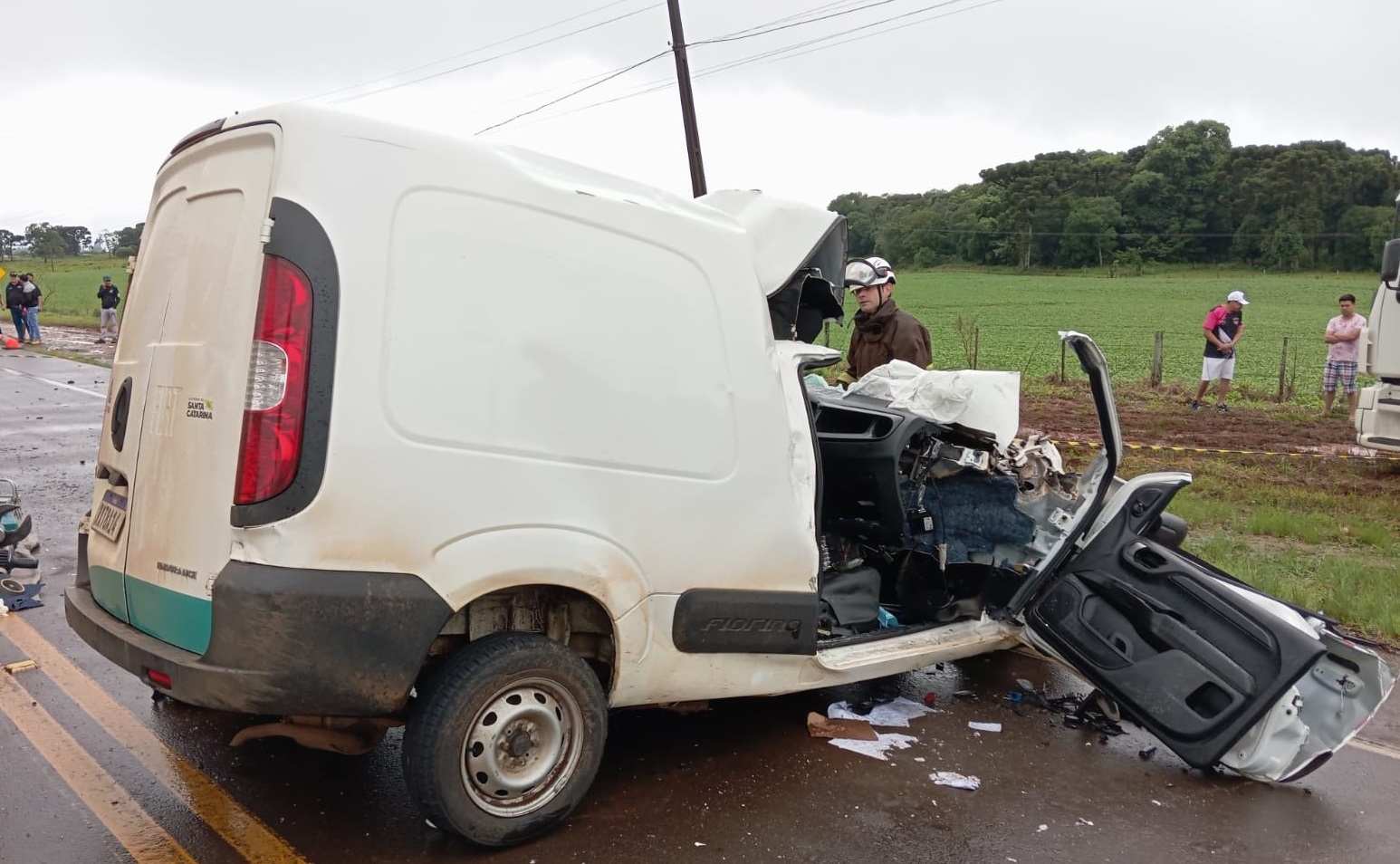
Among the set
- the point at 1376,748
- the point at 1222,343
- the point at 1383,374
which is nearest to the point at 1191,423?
the point at 1222,343

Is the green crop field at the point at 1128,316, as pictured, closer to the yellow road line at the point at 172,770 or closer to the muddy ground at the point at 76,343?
the yellow road line at the point at 172,770

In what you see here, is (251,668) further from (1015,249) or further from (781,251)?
(1015,249)

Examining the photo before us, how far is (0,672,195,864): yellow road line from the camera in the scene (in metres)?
3.06

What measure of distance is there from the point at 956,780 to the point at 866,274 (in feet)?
10.7

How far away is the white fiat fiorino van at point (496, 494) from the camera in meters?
2.71

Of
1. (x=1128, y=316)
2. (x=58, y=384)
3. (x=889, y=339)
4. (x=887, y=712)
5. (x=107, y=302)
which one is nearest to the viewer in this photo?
(x=887, y=712)

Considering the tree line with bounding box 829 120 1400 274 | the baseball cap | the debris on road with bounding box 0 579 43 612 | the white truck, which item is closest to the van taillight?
the debris on road with bounding box 0 579 43 612

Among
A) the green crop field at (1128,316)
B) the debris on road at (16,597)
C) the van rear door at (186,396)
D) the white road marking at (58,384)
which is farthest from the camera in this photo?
the green crop field at (1128,316)

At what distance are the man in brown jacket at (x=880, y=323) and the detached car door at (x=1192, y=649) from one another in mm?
2170

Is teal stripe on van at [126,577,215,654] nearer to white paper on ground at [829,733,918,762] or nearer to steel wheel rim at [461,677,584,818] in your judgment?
steel wheel rim at [461,677,584,818]

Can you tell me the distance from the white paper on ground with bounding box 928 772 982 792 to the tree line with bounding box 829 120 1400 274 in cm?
6883

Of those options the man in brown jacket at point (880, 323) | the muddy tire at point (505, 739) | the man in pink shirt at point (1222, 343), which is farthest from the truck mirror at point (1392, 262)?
the muddy tire at point (505, 739)

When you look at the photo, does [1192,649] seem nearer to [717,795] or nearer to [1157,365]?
[717,795]

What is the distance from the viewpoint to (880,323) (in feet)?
21.2
